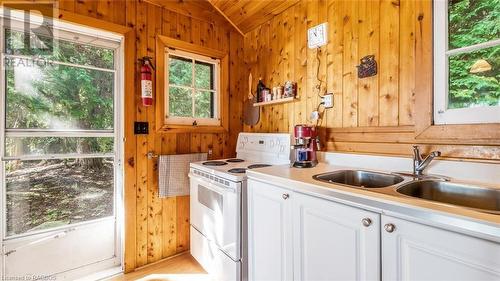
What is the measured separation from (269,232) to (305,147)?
67cm

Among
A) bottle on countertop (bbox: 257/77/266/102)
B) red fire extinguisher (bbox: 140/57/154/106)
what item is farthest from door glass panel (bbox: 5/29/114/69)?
bottle on countertop (bbox: 257/77/266/102)

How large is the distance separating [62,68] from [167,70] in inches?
32.0

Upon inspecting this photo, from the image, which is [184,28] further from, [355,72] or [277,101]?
[355,72]

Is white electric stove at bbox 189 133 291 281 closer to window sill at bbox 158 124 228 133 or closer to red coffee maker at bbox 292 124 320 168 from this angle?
red coffee maker at bbox 292 124 320 168

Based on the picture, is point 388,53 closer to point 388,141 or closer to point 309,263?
point 388,141

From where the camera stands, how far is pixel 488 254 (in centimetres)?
68

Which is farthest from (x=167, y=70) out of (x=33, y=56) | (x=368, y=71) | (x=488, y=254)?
(x=488, y=254)

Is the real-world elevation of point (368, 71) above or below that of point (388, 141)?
above

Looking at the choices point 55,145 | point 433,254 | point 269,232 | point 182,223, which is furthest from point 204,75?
point 433,254

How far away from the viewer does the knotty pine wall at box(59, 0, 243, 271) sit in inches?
80.3

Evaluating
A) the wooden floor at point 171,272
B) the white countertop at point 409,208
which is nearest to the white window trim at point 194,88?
A: the wooden floor at point 171,272

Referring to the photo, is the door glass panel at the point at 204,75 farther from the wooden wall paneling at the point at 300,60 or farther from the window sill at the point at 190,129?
the wooden wall paneling at the point at 300,60

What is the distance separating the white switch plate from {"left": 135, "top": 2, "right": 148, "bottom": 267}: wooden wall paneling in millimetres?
1463

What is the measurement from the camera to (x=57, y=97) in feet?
6.00
